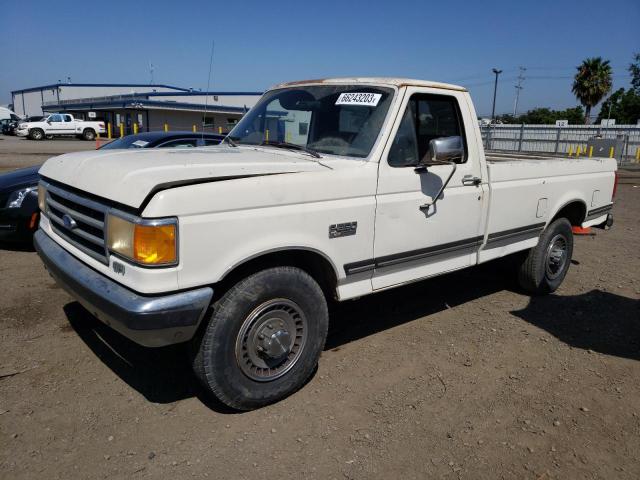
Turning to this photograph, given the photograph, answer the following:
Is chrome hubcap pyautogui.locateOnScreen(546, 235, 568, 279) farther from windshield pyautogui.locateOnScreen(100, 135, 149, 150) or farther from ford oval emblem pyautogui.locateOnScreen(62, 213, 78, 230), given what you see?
windshield pyautogui.locateOnScreen(100, 135, 149, 150)

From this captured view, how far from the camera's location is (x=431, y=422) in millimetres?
3209

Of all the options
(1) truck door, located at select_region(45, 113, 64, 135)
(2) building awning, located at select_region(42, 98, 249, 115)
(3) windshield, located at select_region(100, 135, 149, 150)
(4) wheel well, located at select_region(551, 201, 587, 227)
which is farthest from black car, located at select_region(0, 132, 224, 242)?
(1) truck door, located at select_region(45, 113, 64, 135)

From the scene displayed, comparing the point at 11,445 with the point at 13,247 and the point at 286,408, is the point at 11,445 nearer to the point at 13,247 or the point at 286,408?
the point at 286,408

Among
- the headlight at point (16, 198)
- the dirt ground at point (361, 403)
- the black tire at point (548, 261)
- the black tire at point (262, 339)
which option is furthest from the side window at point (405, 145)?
the headlight at point (16, 198)

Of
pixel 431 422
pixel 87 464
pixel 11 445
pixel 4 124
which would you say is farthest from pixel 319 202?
pixel 4 124

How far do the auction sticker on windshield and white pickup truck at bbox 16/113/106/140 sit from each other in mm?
39483

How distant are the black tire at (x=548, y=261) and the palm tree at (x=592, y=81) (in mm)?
49117

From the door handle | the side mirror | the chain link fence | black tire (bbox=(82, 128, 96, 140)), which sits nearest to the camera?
the side mirror

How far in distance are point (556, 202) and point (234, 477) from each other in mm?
4224

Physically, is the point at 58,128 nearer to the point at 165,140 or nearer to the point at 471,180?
the point at 165,140

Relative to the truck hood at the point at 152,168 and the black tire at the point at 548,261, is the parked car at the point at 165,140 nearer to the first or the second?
the truck hood at the point at 152,168

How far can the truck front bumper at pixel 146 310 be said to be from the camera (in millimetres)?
2662

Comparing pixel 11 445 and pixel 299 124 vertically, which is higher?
pixel 299 124

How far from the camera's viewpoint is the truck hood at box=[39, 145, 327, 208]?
2.72 metres
